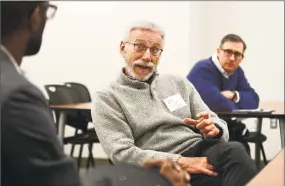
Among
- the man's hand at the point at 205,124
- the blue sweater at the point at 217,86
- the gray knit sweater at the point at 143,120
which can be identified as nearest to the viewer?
the gray knit sweater at the point at 143,120

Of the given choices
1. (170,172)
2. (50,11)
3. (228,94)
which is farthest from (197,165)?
(228,94)

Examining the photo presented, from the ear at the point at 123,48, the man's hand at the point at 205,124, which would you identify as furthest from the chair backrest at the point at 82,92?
the man's hand at the point at 205,124

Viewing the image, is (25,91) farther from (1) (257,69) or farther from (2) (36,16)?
(1) (257,69)

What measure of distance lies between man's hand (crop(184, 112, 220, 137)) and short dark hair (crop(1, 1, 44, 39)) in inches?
42.5

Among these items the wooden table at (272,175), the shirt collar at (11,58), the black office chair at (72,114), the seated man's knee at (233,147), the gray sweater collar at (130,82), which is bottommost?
the black office chair at (72,114)

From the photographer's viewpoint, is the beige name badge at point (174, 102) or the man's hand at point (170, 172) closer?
the man's hand at point (170, 172)

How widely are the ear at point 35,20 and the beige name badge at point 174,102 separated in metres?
1.09

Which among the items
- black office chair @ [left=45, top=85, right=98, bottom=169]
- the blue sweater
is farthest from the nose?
black office chair @ [left=45, top=85, right=98, bottom=169]

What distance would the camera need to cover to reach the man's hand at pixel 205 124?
5.88 ft

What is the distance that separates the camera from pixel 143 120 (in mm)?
1811

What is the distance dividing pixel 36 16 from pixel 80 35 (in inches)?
148

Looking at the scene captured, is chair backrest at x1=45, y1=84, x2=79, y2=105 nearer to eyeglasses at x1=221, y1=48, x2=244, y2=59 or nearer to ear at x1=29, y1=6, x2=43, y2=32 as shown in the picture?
eyeglasses at x1=221, y1=48, x2=244, y2=59

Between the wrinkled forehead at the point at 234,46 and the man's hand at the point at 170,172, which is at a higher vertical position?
the wrinkled forehead at the point at 234,46

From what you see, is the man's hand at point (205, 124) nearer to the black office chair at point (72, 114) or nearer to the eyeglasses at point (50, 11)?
the eyeglasses at point (50, 11)
